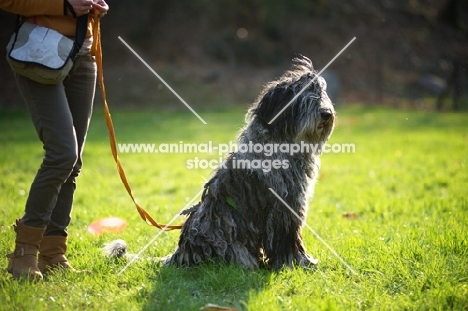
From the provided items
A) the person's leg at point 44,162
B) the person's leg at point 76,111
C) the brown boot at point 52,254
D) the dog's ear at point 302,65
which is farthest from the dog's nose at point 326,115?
the brown boot at point 52,254

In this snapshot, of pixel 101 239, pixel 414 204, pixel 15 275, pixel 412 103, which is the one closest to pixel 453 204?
pixel 414 204

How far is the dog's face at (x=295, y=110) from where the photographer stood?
4.18 meters

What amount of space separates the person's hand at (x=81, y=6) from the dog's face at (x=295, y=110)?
5.12 ft

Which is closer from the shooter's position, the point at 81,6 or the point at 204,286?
the point at 81,6

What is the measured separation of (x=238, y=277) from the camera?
3.77 m

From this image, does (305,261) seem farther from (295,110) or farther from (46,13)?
(46,13)

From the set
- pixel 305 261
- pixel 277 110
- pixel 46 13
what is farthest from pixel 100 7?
pixel 305 261

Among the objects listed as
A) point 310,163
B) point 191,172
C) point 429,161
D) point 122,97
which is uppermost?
point 310,163

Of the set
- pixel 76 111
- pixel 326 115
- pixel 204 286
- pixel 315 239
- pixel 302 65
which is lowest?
pixel 315 239

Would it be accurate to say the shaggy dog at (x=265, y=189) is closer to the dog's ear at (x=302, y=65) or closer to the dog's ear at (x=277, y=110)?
the dog's ear at (x=277, y=110)

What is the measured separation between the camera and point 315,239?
492 cm

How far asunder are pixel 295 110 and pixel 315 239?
1.44m

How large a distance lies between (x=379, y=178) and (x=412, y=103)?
1361 cm

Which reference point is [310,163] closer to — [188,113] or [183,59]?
[188,113]
